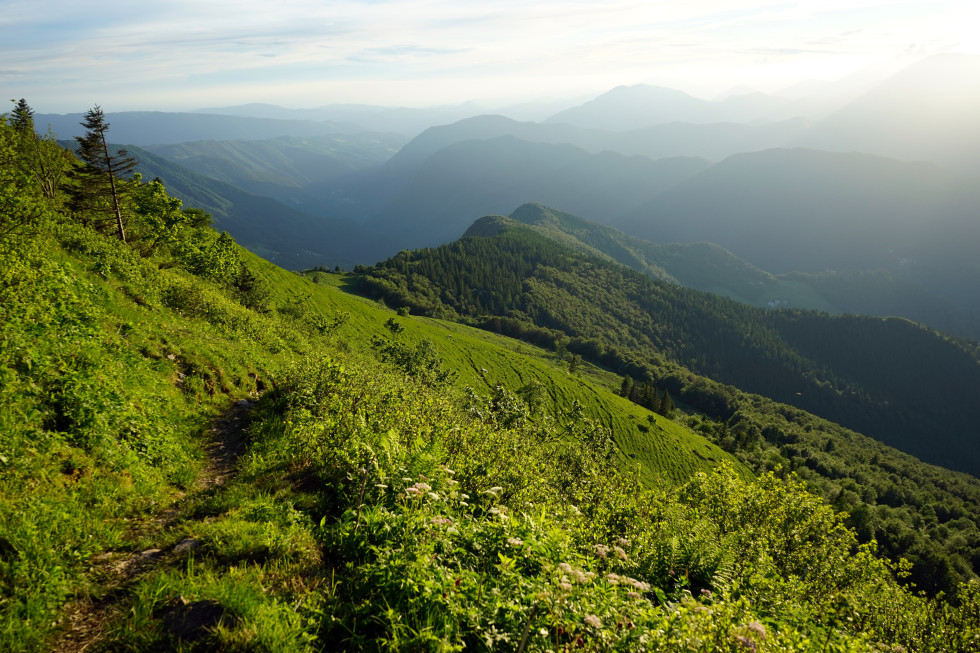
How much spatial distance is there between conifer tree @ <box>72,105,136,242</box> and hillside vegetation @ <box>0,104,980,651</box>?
1762 cm

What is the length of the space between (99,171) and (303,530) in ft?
153

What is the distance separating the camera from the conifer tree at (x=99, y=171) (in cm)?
3478

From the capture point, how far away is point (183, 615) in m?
5.82

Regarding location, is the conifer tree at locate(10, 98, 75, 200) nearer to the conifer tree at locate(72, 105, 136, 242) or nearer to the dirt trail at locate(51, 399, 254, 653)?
the conifer tree at locate(72, 105, 136, 242)

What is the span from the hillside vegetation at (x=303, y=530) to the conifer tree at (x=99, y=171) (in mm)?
17616

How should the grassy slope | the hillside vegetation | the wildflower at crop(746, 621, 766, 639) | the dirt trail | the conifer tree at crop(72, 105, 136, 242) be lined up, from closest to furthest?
the dirt trail
the hillside vegetation
the wildflower at crop(746, 621, 766, 639)
the conifer tree at crop(72, 105, 136, 242)
the grassy slope

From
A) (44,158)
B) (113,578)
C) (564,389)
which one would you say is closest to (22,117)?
(44,158)

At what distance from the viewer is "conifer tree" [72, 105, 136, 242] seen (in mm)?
34781

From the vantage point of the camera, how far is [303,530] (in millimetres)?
8141

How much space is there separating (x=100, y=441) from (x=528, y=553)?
32.7ft

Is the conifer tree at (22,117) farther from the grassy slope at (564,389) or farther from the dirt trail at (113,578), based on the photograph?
the dirt trail at (113,578)

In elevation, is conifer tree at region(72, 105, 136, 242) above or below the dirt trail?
above

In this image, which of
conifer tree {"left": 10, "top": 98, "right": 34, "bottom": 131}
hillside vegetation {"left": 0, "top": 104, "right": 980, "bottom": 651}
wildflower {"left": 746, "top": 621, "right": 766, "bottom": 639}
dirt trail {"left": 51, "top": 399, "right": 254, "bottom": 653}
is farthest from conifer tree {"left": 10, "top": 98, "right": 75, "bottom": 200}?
wildflower {"left": 746, "top": 621, "right": 766, "bottom": 639}

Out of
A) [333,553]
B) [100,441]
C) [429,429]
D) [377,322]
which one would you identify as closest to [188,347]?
[100,441]
